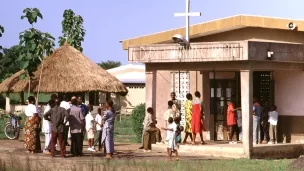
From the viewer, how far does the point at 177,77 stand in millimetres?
24594

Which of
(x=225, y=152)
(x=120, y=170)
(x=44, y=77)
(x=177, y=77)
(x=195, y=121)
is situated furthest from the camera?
(x=44, y=77)

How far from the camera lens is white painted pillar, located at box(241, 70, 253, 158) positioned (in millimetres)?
19781

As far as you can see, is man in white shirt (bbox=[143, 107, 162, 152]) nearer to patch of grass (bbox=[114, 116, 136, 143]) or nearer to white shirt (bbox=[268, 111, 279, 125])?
white shirt (bbox=[268, 111, 279, 125])

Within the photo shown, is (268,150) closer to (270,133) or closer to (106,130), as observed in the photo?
(270,133)

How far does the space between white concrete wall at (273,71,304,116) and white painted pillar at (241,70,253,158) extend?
3.06 meters

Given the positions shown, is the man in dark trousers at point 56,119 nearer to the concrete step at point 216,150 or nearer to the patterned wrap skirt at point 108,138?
the patterned wrap skirt at point 108,138

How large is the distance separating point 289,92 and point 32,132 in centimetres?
747

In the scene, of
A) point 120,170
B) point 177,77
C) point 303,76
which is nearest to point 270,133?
point 303,76

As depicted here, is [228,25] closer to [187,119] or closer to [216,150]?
[187,119]

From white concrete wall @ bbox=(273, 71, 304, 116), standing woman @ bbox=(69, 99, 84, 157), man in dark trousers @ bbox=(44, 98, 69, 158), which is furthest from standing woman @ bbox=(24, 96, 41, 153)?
white concrete wall @ bbox=(273, 71, 304, 116)

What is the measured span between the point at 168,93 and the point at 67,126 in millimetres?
5229

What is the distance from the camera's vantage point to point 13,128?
26234mm

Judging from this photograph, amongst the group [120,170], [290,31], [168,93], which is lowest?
[120,170]

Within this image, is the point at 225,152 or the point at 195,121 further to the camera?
the point at 195,121
